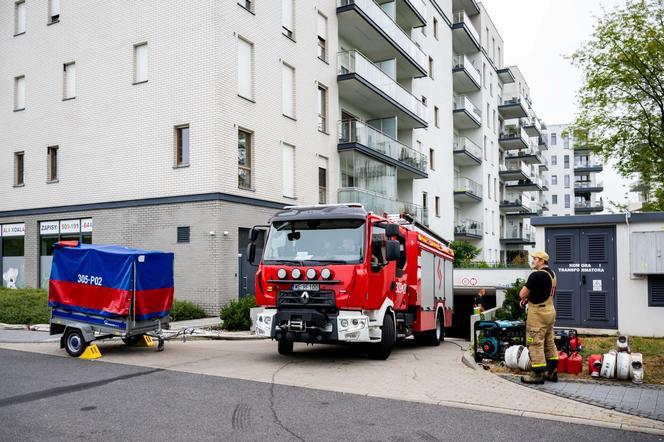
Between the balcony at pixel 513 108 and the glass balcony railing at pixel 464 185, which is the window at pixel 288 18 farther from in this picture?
the balcony at pixel 513 108

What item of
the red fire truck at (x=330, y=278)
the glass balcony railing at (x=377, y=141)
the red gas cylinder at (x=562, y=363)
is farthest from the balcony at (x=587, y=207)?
the red gas cylinder at (x=562, y=363)

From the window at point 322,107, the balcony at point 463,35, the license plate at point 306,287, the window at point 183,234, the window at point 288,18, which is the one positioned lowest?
the license plate at point 306,287

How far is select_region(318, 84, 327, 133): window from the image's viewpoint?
26.4 meters

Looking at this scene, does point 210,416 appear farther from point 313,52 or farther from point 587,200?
point 587,200

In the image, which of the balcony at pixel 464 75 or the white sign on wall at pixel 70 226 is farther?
the balcony at pixel 464 75

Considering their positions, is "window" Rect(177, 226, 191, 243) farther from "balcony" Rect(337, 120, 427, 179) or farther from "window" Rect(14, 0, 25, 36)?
"window" Rect(14, 0, 25, 36)

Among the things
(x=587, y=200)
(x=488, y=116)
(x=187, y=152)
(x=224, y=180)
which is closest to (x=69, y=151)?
(x=187, y=152)

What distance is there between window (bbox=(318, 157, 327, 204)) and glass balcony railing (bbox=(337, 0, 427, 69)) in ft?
23.1

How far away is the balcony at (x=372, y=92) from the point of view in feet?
89.9

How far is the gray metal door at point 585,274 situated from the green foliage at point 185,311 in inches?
407

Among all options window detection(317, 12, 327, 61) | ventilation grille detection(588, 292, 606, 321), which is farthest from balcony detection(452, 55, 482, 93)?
ventilation grille detection(588, 292, 606, 321)

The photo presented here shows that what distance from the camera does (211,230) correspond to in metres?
19.7

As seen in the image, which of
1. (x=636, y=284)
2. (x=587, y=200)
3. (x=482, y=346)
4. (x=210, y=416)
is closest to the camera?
(x=210, y=416)

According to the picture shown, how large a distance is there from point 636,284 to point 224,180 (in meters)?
12.1
